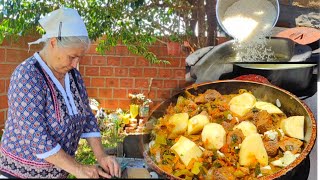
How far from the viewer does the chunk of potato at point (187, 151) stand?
181 centimetres

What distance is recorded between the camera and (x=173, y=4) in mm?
2027

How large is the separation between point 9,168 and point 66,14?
67 centimetres

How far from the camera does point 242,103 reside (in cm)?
199

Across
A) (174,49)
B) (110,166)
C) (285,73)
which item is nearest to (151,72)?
(174,49)

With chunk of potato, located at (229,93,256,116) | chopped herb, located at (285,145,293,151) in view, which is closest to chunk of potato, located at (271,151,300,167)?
chopped herb, located at (285,145,293,151)

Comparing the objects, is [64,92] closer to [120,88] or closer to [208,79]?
[120,88]

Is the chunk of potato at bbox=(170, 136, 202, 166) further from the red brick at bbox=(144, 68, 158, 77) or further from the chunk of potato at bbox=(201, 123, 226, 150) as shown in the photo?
the red brick at bbox=(144, 68, 158, 77)

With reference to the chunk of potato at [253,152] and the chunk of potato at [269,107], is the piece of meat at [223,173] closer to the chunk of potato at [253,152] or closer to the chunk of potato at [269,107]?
the chunk of potato at [253,152]

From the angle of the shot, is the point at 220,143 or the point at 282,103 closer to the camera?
the point at 220,143

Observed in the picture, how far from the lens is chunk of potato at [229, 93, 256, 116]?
198cm

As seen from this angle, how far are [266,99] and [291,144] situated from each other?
311mm

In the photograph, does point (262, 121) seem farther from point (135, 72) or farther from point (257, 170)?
point (135, 72)

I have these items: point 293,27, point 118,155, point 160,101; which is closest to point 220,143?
point 160,101

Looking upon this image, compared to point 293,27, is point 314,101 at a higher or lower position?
lower
